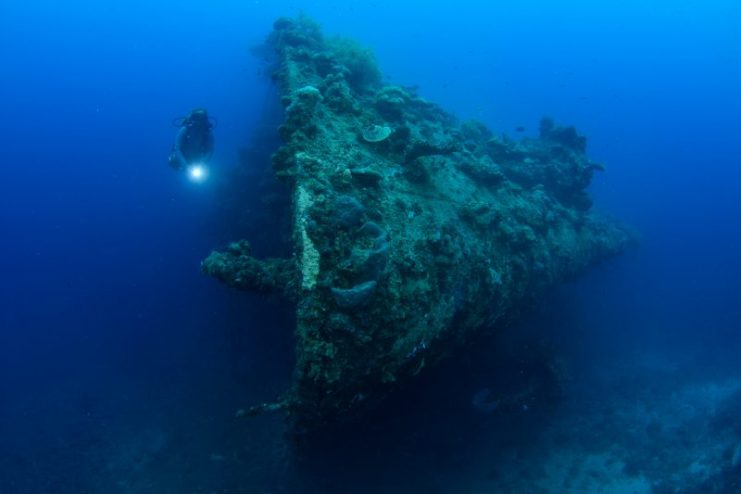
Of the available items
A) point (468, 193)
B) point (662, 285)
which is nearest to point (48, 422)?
point (468, 193)

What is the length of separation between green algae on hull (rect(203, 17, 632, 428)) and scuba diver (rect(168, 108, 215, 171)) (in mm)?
1982

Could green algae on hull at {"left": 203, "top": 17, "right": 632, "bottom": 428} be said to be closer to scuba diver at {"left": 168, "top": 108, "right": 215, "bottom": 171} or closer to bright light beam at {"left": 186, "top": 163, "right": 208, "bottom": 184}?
scuba diver at {"left": 168, "top": 108, "right": 215, "bottom": 171}

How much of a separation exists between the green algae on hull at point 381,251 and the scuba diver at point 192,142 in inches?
78.0

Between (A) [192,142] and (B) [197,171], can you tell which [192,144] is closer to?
(A) [192,142]

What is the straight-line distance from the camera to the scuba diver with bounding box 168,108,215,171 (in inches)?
343

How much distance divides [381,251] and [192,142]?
6.04 metres

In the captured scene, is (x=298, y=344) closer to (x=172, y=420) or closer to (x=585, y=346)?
(x=172, y=420)

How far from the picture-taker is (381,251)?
15.6ft

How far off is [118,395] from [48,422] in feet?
6.79

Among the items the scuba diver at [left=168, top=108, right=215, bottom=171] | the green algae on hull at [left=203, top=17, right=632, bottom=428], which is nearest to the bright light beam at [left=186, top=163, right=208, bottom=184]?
the scuba diver at [left=168, top=108, right=215, bottom=171]

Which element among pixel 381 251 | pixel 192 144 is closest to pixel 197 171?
pixel 192 144

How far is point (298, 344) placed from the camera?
4.62 meters

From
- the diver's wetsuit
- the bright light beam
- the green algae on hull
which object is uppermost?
the diver's wetsuit

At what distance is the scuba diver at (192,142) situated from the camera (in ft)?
28.6
